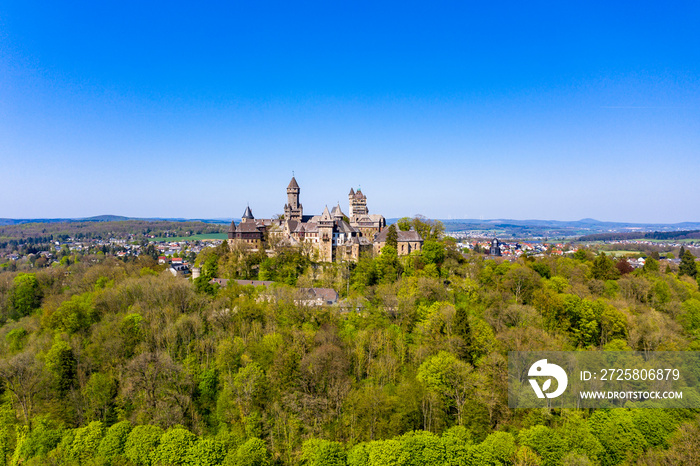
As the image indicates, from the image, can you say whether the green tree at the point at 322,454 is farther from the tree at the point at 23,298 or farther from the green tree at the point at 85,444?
the tree at the point at 23,298

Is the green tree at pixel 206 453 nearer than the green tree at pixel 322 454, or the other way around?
the green tree at pixel 322 454

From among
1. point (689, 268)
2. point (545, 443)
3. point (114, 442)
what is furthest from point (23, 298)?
point (689, 268)

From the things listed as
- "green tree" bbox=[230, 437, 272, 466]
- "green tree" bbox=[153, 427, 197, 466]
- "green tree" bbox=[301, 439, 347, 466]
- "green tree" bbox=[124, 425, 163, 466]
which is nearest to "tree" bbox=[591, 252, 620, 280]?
"green tree" bbox=[301, 439, 347, 466]

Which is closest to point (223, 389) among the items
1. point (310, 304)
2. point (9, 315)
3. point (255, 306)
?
point (255, 306)

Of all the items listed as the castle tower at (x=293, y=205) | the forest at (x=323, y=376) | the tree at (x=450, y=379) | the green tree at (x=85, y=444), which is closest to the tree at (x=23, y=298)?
the forest at (x=323, y=376)

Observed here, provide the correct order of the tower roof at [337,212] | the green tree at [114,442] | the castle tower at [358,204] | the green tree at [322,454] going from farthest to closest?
the castle tower at [358,204] < the tower roof at [337,212] < the green tree at [114,442] < the green tree at [322,454]

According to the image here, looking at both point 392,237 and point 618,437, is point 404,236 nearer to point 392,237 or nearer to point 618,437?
point 392,237
